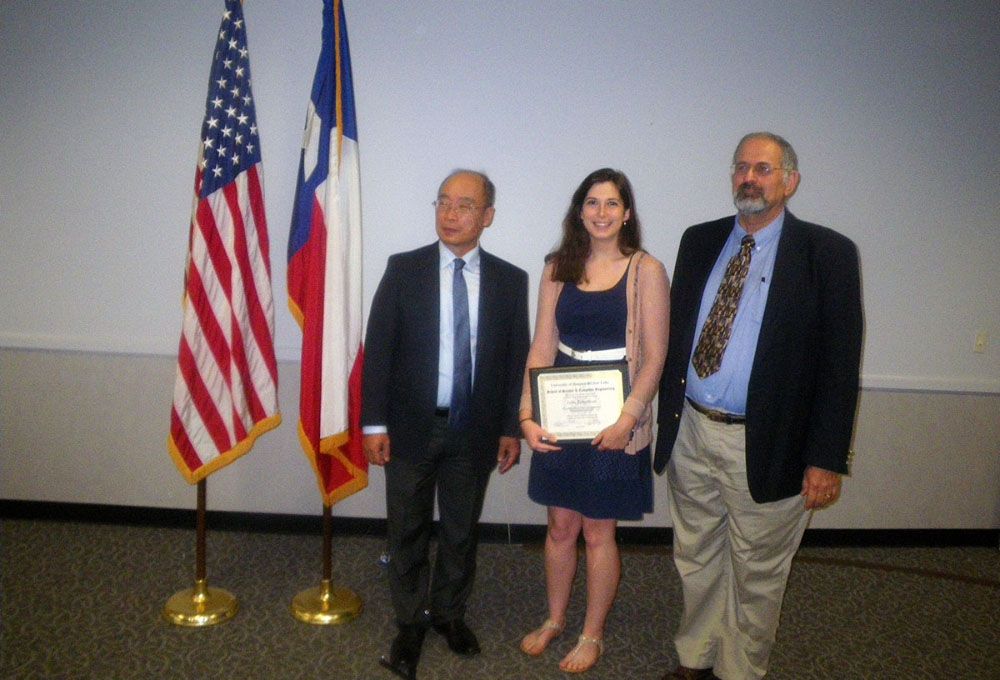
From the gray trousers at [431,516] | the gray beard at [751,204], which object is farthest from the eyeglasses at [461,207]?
the gray beard at [751,204]

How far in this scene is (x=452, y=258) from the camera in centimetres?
213

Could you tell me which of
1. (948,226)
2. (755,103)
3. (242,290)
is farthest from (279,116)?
(948,226)

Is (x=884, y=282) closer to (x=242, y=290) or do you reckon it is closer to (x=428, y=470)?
(x=428, y=470)

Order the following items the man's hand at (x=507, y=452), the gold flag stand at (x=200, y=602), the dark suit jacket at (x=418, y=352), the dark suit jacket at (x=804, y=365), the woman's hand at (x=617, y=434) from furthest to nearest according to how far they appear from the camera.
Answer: the gold flag stand at (x=200, y=602) → the man's hand at (x=507, y=452) → the dark suit jacket at (x=418, y=352) → the woman's hand at (x=617, y=434) → the dark suit jacket at (x=804, y=365)

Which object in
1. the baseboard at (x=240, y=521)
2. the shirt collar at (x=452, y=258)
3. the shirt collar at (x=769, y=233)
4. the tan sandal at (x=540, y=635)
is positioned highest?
the shirt collar at (x=769, y=233)

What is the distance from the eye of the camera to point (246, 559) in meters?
2.88

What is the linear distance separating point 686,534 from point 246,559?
1.96 m

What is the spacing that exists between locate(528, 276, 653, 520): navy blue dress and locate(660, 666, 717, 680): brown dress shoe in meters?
0.60

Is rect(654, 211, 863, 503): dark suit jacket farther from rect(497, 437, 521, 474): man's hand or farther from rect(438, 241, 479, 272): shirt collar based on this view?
rect(438, 241, 479, 272): shirt collar

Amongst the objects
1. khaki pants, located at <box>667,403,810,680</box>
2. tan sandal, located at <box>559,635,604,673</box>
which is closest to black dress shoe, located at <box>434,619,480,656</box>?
tan sandal, located at <box>559,635,604,673</box>

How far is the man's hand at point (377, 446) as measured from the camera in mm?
2111

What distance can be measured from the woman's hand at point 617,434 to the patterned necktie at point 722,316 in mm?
283

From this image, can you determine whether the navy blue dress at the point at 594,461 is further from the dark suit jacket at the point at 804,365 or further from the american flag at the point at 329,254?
the american flag at the point at 329,254

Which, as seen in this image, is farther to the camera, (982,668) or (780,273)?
(982,668)
